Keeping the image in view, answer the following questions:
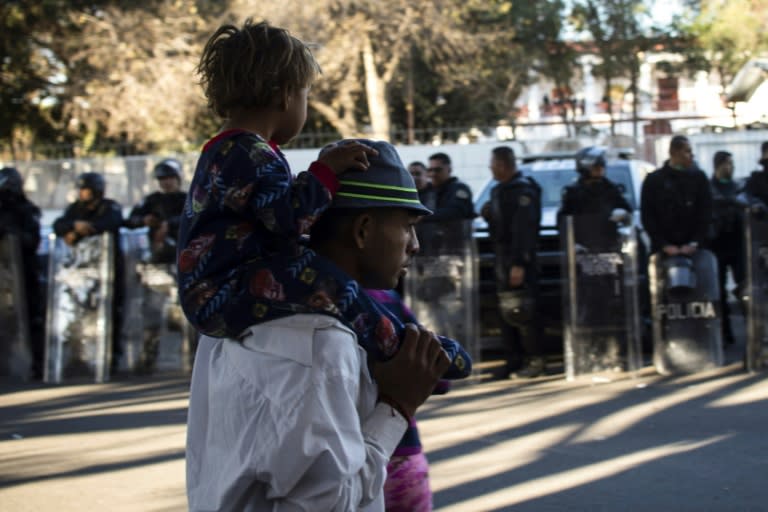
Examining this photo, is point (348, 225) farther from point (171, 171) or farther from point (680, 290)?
point (171, 171)

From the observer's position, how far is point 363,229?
7.25 feet

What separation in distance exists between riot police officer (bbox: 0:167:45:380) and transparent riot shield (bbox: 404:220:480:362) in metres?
3.68

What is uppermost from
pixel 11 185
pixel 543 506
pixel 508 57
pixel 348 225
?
pixel 508 57

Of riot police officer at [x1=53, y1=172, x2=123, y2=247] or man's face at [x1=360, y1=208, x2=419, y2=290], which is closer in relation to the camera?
man's face at [x1=360, y1=208, x2=419, y2=290]

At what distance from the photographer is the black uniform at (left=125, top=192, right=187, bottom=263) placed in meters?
10.5

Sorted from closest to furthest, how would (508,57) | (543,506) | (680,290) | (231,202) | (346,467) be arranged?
(346,467)
(231,202)
(543,506)
(680,290)
(508,57)

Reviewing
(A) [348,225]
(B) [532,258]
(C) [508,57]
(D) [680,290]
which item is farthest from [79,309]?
(C) [508,57]

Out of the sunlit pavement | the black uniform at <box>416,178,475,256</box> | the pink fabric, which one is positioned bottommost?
the sunlit pavement

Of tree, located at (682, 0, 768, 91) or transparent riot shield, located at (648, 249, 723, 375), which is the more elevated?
tree, located at (682, 0, 768, 91)

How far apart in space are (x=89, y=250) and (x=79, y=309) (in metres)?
0.55

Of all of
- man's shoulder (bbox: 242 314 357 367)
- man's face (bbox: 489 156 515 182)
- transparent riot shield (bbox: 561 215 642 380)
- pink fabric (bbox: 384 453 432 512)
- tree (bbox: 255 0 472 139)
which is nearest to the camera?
man's shoulder (bbox: 242 314 357 367)

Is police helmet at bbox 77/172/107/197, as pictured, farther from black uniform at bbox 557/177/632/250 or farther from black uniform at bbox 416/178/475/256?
black uniform at bbox 557/177/632/250

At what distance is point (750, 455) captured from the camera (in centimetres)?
629

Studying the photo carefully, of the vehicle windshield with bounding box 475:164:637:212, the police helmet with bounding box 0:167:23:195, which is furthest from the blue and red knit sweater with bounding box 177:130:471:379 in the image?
the vehicle windshield with bounding box 475:164:637:212
